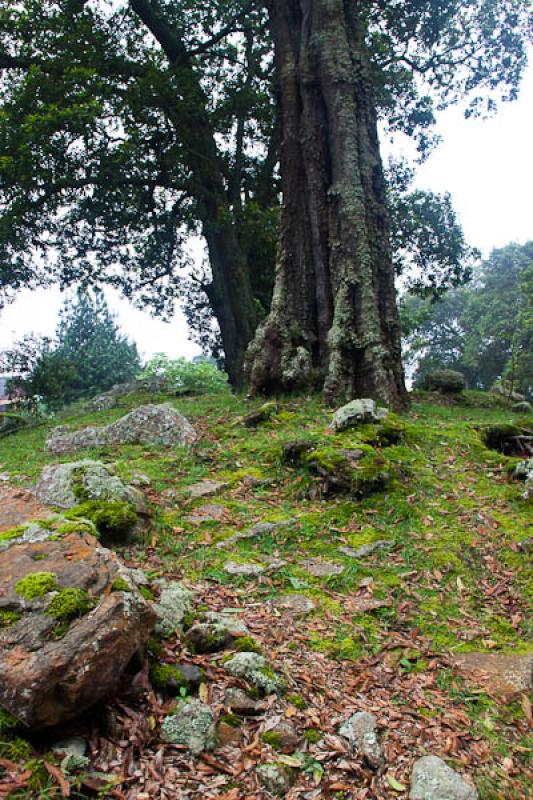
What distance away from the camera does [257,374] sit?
29.3 ft

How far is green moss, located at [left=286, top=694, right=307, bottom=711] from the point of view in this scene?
274 centimetres

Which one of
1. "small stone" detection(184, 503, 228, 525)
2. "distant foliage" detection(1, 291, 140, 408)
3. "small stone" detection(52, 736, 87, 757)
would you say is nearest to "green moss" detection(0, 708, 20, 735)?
"small stone" detection(52, 736, 87, 757)

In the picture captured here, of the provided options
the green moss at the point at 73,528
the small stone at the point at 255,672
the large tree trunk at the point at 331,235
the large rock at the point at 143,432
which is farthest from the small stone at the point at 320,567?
the large tree trunk at the point at 331,235

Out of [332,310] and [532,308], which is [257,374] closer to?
[332,310]

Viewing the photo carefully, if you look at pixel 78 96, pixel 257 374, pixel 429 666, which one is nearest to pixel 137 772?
pixel 429 666

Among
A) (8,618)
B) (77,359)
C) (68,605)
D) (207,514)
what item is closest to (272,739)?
(68,605)

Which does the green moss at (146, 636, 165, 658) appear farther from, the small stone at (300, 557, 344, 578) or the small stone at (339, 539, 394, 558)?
the small stone at (339, 539, 394, 558)

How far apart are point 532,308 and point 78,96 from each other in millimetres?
21944

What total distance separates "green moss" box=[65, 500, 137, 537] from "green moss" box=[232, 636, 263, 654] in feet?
5.63

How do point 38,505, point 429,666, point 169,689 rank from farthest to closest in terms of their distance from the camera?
point 38,505 < point 429,666 < point 169,689

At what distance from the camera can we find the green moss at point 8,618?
238 cm

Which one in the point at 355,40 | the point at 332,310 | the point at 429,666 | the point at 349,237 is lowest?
the point at 429,666

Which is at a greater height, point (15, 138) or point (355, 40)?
point (355, 40)

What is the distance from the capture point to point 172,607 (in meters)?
3.29
